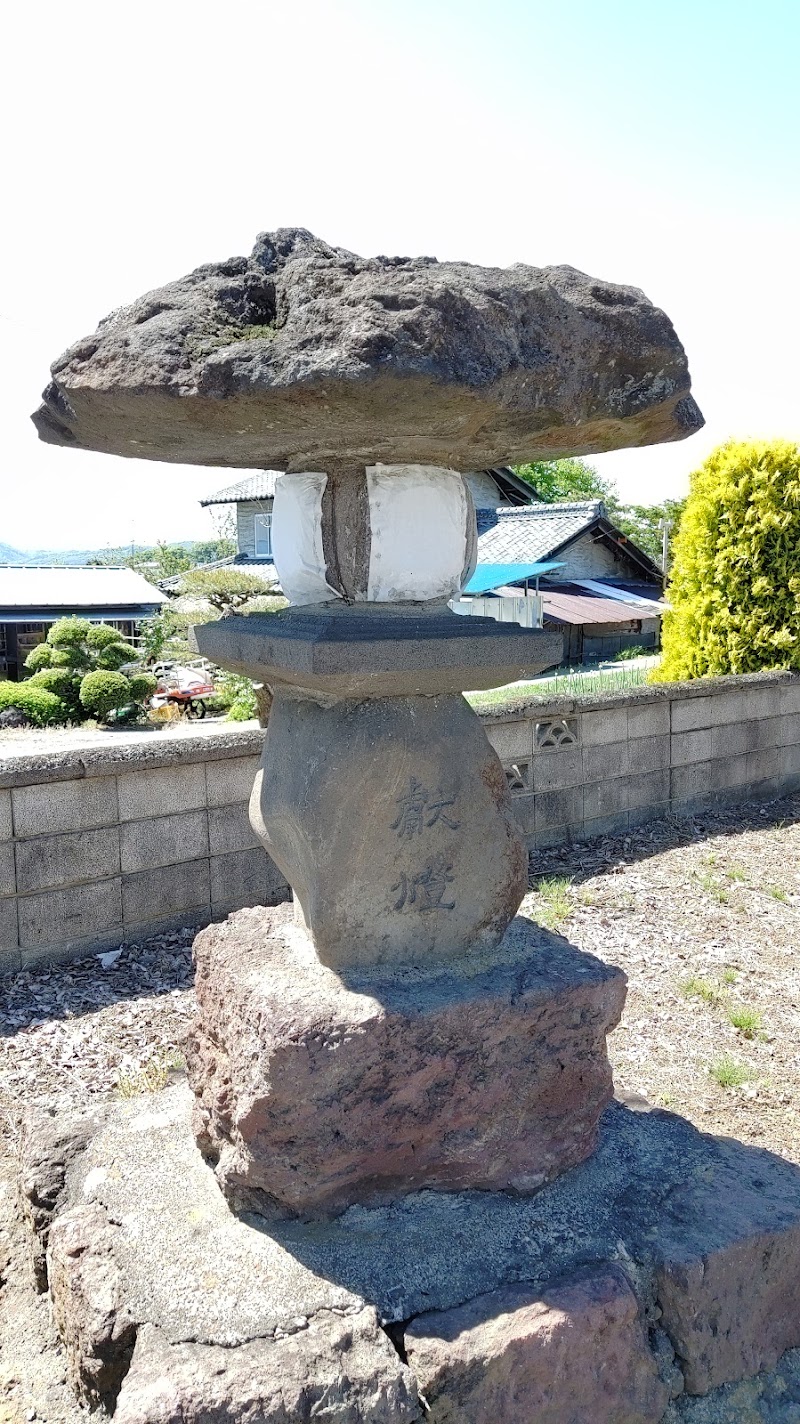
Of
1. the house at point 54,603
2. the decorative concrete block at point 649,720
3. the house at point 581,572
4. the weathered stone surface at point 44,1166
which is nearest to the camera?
the weathered stone surface at point 44,1166

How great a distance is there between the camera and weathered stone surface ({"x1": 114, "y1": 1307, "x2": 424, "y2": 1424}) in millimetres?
1996

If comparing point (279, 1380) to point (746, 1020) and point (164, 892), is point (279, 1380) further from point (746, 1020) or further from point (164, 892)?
point (164, 892)

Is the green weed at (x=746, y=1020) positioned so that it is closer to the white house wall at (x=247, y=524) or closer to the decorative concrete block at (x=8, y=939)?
the decorative concrete block at (x=8, y=939)

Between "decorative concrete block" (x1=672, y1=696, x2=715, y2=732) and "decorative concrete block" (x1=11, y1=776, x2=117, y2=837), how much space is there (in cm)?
445

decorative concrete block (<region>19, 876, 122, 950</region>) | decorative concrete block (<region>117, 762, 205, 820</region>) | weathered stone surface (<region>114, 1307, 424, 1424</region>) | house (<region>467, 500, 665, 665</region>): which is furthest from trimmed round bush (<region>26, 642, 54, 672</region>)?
weathered stone surface (<region>114, 1307, 424, 1424</region>)

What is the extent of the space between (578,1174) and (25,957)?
3088 mm

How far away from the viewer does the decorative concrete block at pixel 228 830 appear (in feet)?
17.6

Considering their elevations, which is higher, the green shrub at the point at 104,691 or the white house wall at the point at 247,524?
the white house wall at the point at 247,524

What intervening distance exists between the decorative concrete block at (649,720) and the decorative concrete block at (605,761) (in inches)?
6.2

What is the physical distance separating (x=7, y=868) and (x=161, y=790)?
33.1 inches

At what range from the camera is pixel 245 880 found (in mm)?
5516

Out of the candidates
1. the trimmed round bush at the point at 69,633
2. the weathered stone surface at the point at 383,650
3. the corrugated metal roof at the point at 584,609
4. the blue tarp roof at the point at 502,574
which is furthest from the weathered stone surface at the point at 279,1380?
the corrugated metal roof at the point at 584,609

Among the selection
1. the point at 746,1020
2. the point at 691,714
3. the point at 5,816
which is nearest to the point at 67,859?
the point at 5,816

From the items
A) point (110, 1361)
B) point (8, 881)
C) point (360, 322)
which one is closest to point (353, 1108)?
point (110, 1361)
